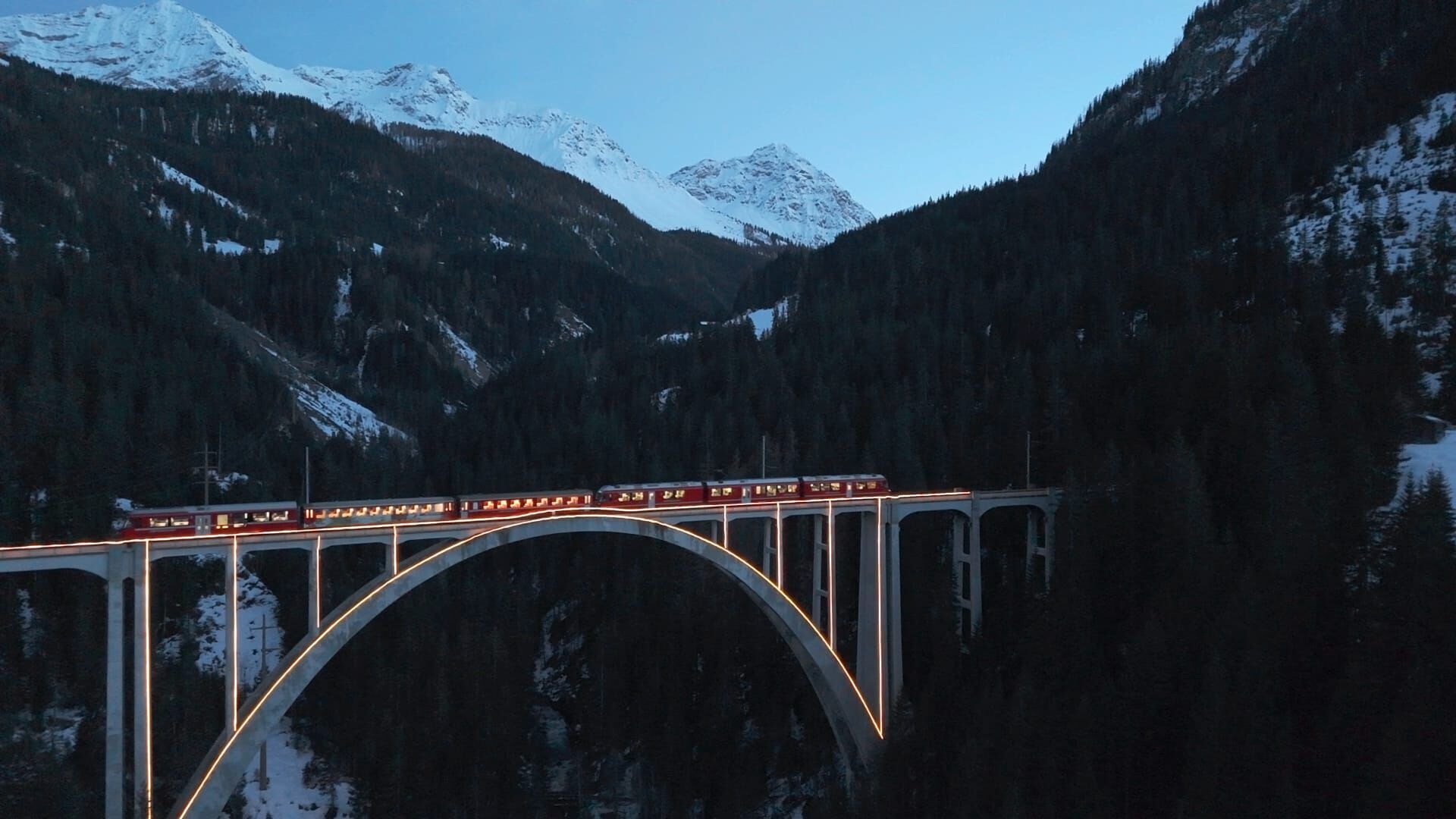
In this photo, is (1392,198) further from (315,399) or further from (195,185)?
(195,185)

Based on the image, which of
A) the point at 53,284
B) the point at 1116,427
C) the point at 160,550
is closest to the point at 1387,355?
the point at 1116,427

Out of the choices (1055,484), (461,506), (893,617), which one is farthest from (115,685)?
(1055,484)

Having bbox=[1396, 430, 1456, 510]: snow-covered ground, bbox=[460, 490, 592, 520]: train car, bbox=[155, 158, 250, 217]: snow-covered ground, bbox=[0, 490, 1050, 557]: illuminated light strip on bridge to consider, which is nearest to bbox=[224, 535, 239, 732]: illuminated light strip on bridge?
bbox=[0, 490, 1050, 557]: illuminated light strip on bridge

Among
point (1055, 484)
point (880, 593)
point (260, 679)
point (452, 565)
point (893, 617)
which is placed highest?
point (1055, 484)

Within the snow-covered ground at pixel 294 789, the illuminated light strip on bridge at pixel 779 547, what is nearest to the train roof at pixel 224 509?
Answer: the illuminated light strip on bridge at pixel 779 547

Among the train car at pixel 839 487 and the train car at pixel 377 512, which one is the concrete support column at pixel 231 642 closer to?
the train car at pixel 377 512

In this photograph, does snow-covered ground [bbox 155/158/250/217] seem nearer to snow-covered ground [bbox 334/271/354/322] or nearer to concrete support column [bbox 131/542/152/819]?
snow-covered ground [bbox 334/271/354/322]
